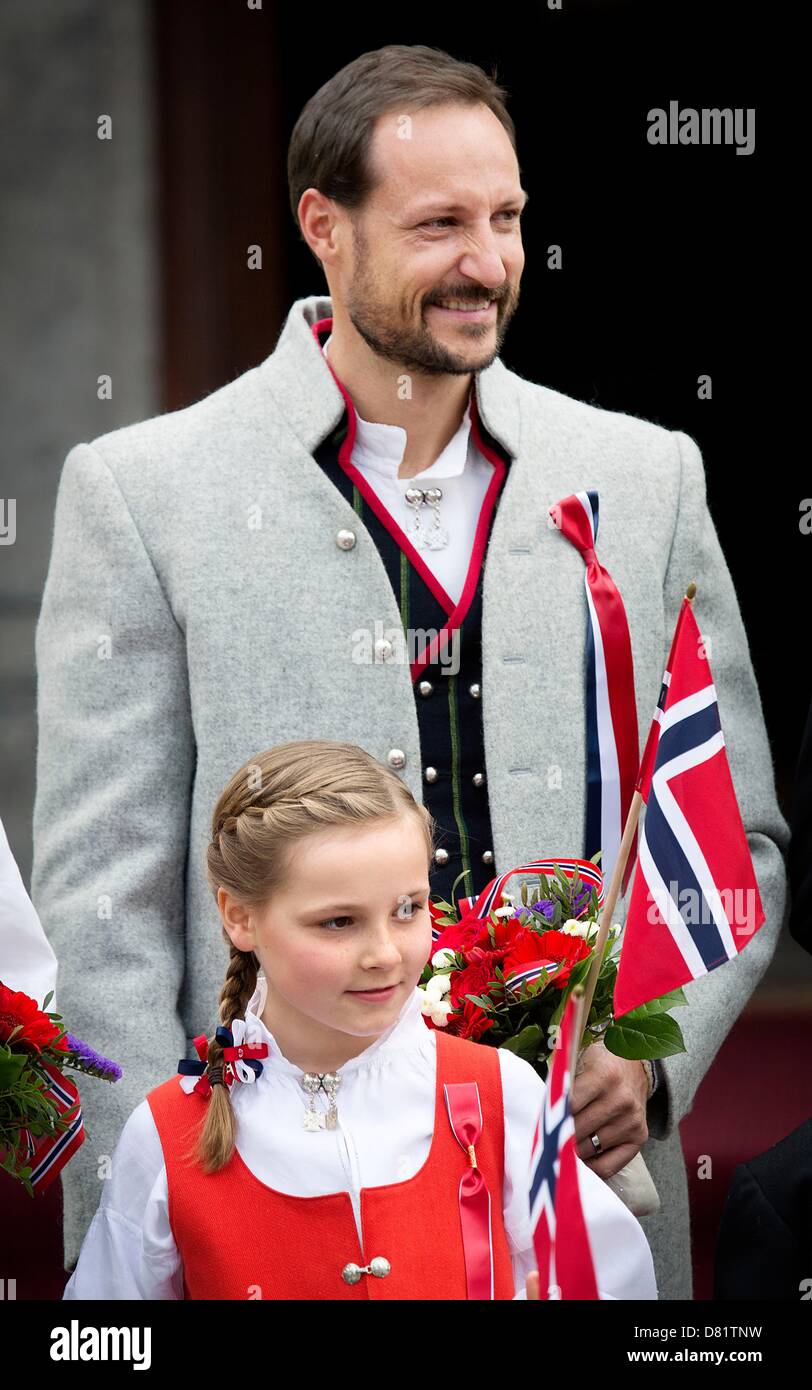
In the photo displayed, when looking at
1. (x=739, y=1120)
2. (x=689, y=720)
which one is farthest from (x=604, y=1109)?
(x=739, y=1120)

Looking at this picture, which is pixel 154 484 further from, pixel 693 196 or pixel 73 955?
pixel 693 196

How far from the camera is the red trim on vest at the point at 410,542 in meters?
2.69

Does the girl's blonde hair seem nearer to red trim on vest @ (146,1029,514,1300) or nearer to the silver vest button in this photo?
red trim on vest @ (146,1029,514,1300)

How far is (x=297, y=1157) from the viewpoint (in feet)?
6.83

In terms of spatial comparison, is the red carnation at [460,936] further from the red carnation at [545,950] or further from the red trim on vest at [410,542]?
the red trim on vest at [410,542]

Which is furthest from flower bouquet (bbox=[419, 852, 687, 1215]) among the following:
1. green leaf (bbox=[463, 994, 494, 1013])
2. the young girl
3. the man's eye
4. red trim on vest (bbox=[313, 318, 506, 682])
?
Result: the man's eye

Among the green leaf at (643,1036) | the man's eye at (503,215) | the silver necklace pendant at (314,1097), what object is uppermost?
the man's eye at (503,215)

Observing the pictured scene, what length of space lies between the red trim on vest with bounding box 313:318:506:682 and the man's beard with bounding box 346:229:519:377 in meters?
0.11

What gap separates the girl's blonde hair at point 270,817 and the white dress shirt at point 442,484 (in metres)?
0.56

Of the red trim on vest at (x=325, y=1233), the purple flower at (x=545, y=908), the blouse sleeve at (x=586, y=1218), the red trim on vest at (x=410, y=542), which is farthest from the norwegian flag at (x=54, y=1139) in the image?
the red trim on vest at (x=410, y=542)

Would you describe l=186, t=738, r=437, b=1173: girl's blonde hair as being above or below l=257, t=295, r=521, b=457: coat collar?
below

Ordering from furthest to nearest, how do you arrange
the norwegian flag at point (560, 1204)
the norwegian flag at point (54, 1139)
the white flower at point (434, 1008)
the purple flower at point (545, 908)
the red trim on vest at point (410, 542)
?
the red trim on vest at point (410, 542), the purple flower at point (545, 908), the white flower at point (434, 1008), the norwegian flag at point (54, 1139), the norwegian flag at point (560, 1204)

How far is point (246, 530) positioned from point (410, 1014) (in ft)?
2.55

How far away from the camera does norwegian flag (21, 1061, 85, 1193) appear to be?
7.02ft
